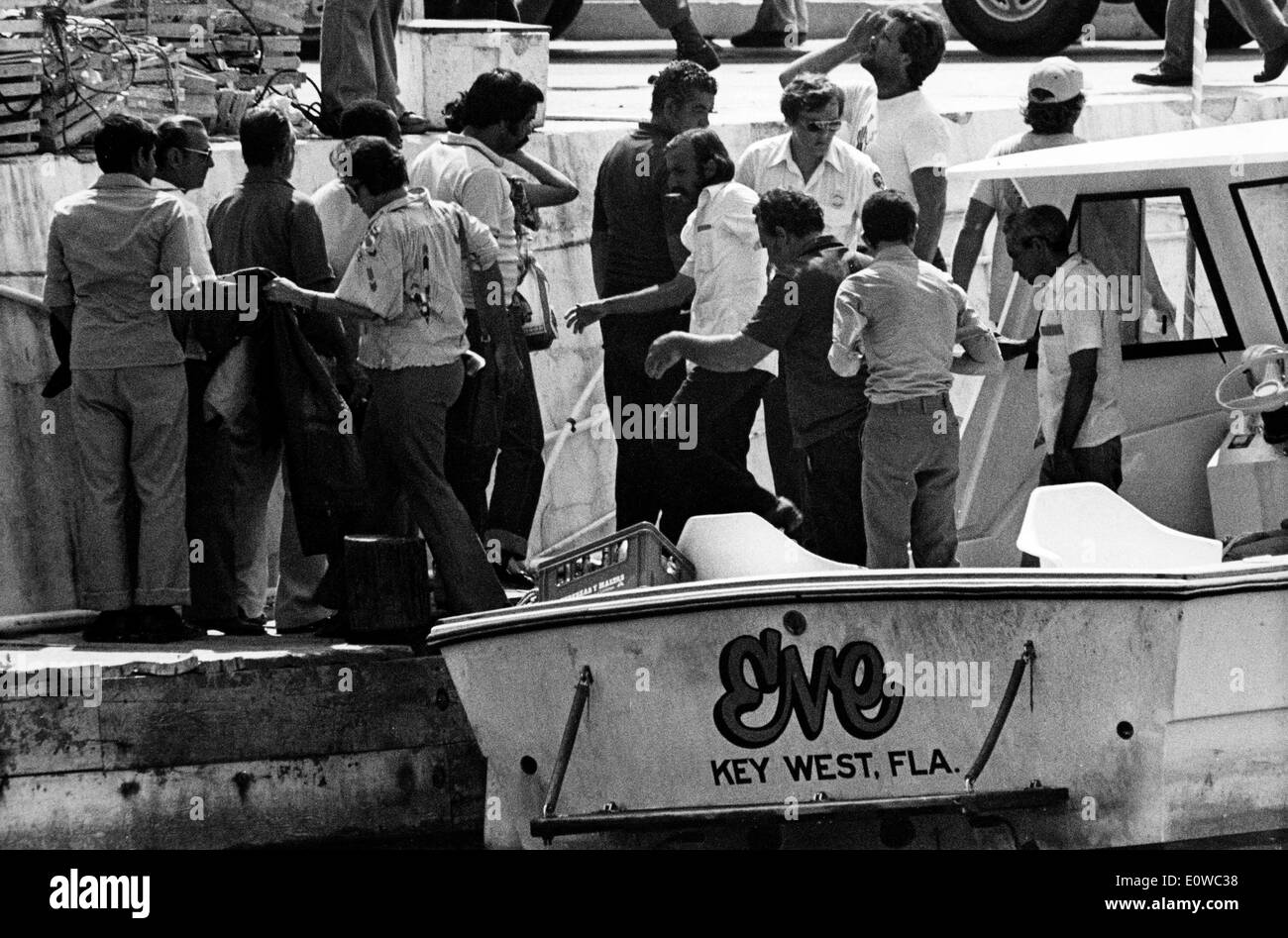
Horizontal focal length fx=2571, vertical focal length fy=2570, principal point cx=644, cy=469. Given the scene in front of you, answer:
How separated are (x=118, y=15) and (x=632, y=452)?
11.7 feet

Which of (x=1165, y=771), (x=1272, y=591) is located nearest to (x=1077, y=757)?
(x=1165, y=771)

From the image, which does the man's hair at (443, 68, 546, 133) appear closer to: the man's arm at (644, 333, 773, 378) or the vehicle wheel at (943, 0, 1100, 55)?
the man's arm at (644, 333, 773, 378)

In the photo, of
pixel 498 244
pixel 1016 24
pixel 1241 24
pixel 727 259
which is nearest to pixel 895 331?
pixel 727 259

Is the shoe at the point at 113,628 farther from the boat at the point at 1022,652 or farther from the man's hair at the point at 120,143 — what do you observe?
the man's hair at the point at 120,143

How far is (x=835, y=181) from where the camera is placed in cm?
949

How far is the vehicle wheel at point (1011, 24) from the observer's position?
51.3 feet

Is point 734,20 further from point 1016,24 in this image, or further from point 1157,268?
point 1157,268

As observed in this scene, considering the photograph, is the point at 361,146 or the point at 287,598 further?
the point at 287,598

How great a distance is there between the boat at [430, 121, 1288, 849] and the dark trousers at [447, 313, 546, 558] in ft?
2.37

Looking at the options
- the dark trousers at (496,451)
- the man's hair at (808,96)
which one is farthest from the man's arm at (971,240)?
the dark trousers at (496,451)

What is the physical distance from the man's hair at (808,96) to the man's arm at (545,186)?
3.20 feet

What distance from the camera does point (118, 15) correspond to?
11680 millimetres

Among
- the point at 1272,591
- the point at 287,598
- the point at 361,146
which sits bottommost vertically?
the point at 287,598

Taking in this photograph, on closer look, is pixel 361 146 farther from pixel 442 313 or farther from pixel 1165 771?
pixel 1165 771
